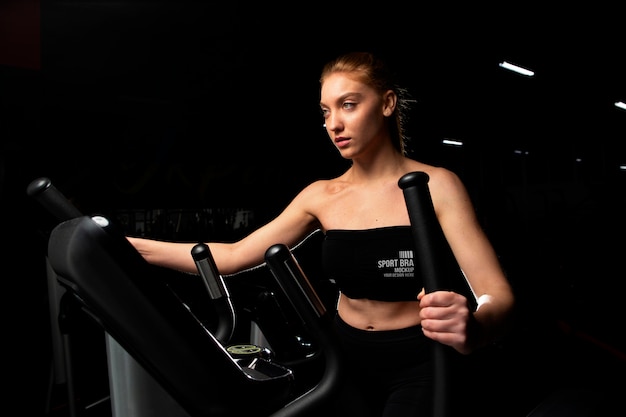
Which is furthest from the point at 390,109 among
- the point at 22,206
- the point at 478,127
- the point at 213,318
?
the point at 478,127

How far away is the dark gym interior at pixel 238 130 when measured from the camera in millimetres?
3979

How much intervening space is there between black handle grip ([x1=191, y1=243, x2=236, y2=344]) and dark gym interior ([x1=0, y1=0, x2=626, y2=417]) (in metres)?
1.65

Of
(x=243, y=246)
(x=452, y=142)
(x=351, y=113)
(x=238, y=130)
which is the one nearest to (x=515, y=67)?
(x=452, y=142)

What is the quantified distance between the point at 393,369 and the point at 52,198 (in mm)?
745

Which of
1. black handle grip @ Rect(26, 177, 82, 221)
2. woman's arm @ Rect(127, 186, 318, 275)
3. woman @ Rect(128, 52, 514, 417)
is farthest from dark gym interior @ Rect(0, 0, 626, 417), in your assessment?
black handle grip @ Rect(26, 177, 82, 221)

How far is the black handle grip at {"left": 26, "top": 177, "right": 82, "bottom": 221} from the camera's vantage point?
0.76m

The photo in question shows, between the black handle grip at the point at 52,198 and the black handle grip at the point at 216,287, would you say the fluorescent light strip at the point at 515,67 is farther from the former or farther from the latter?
the black handle grip at the point at 52,198

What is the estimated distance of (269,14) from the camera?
4.63 meters

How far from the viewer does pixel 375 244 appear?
114 cm

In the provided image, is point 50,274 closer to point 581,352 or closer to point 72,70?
point 72,70

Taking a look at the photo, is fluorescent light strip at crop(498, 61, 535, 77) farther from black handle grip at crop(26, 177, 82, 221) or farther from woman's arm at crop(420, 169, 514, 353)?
black handle grip at crop(26, 177, 82, 221)

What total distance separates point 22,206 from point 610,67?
19.3ft

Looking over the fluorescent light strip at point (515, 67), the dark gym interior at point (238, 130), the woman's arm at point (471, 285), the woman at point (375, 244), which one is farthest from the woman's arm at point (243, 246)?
the fluorescent light strip at point (515, 67)

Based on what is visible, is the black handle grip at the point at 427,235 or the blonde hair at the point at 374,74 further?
the blonde hair at the point at 374,74
